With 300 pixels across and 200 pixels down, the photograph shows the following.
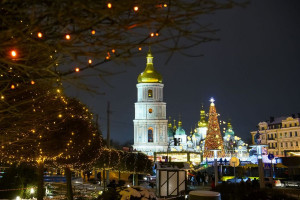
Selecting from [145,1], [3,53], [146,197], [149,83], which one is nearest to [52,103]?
[146,197]

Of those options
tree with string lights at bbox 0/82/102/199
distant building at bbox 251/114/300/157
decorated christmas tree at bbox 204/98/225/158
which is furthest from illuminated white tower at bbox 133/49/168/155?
tree with string lights at bbox 0/82/102/199

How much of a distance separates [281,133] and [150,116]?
97.0 feet

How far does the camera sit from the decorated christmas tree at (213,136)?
56188mm

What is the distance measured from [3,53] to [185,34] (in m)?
2.15

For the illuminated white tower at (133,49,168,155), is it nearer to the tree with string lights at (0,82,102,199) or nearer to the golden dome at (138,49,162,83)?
the golden dome at (138,49,162,83)

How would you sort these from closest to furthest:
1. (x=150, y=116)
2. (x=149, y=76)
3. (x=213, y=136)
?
(x=213, y=136)
(x=150, y=116)
(x=149, y=76)

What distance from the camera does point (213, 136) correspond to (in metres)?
56.4

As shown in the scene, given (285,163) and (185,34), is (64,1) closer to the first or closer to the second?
(185,34)

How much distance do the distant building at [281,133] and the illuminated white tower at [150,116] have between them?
79.4 ft

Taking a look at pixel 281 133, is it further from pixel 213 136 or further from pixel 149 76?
pixel 149 76

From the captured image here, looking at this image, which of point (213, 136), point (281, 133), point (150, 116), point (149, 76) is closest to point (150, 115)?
point (150, 116)

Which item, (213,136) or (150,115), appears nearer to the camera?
(213,136)

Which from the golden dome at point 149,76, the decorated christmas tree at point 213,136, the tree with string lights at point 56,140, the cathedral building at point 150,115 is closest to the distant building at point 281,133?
the cathedral building at point 150,115

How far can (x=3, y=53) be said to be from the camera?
4.21m
